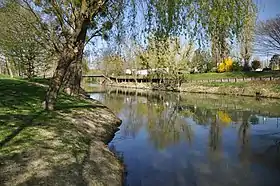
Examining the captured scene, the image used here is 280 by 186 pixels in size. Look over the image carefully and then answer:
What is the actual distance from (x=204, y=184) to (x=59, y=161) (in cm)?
404

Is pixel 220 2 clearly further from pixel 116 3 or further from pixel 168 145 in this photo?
pixel 168 145

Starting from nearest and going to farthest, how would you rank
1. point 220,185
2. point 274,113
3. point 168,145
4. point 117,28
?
1. point 220,185
2. point 117,28
3. point 168,145
4. point 274,113

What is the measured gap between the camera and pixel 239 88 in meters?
41.4

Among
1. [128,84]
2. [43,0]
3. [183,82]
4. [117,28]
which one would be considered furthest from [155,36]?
[128,84]

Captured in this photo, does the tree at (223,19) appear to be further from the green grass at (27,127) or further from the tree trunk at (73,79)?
the tree trunk at (73,79)

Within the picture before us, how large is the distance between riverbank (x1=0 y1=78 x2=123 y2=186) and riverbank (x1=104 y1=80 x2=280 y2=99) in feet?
93.5

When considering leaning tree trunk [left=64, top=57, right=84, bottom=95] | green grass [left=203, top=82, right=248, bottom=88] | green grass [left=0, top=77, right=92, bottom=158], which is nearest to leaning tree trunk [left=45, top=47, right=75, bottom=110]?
green grass [left=0, top=77, right=92, bottom=158]

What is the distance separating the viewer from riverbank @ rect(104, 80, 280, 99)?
3641 cm

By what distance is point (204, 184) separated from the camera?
875 cm

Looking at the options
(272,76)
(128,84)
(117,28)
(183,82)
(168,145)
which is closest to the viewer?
(117,28)

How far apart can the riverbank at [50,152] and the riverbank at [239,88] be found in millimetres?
28496

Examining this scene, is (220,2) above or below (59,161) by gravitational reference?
above

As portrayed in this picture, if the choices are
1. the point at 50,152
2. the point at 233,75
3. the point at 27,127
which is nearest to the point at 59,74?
the point at 27,127

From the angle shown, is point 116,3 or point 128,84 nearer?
point 116,3
